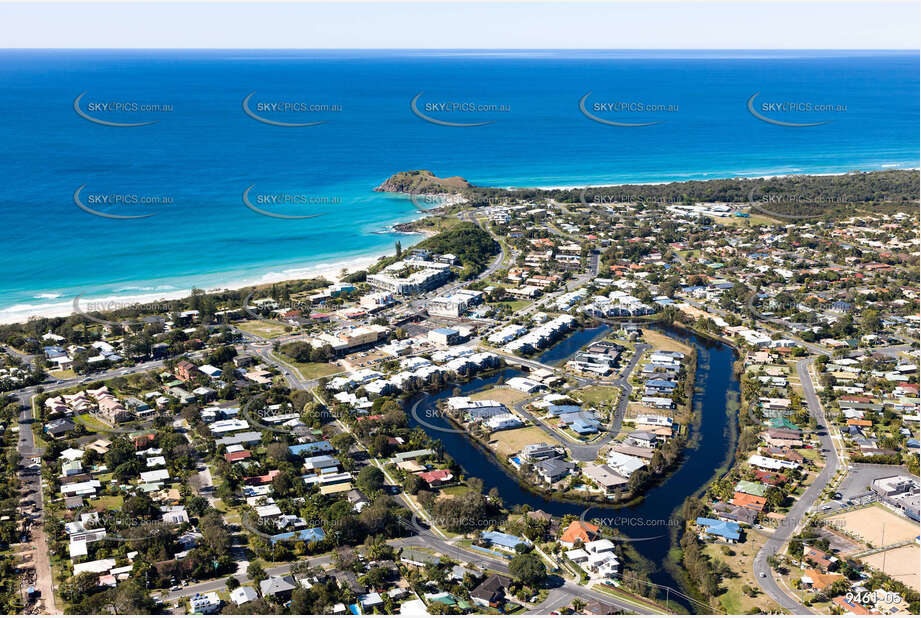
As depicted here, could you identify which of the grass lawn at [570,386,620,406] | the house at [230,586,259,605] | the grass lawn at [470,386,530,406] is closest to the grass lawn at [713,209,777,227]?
the grass lawn at [570,386,620,406]

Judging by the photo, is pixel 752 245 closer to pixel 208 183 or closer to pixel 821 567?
pixel 821 567

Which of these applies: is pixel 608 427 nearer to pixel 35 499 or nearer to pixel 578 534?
pixel 578 534

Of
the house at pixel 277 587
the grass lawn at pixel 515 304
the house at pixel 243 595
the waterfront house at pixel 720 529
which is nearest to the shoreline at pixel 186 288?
the grass lawn at pixel 515 304

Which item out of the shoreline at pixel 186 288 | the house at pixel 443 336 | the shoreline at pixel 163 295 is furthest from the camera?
the shoreline at pixel 186 288

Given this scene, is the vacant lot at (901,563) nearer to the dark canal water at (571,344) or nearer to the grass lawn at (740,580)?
the grass lawn at (740,580)

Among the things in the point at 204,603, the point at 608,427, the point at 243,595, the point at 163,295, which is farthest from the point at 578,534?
the point at 163,295

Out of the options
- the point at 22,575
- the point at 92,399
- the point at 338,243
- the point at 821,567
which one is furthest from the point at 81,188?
the point at 821,567
